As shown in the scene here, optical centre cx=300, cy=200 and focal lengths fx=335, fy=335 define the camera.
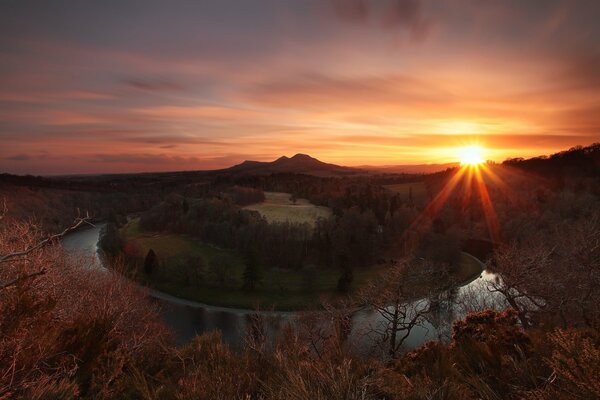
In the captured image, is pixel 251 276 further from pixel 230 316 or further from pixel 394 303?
pixel 394 303

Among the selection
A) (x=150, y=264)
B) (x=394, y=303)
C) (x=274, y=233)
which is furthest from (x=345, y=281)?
(x=394, y=303)

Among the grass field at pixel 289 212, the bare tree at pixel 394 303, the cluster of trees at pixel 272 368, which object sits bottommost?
the grass field at pixel 289 212

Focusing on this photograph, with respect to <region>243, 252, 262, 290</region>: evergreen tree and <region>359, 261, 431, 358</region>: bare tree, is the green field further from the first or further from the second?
<region>359, 261, 431, 358</region>: bare tree

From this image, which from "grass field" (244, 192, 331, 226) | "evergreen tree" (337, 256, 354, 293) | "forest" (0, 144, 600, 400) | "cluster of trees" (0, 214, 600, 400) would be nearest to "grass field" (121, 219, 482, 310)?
"evergreen tree" (337, 256, 354, 293)

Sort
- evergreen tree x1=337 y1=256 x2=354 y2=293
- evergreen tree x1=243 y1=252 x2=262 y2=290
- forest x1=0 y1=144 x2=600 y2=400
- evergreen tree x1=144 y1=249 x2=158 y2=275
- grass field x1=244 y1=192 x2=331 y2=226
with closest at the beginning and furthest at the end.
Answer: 1. forest x1=0 y1=144 x2=600 y2=400
2. evergreen tree x1=243 y1=252 x2=262 y2=290
3. evergreen tree x1=337 y1=256 x2=354 y2=293
4. evergreen tree x1=144 y1=249 x2=158 y2=275
5. grass field x1=244 y1=192 x2=331 y2=226

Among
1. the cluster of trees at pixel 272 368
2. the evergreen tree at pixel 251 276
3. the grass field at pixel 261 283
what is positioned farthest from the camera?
the evergreen tree at pixel 251 276

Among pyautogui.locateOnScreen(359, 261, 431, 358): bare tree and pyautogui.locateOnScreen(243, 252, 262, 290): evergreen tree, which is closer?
pyautogui.locateOnScreen(359, 261, 431, 358): bare tree

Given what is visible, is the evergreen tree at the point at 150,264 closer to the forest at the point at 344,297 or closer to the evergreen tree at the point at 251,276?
the forest at the point at 344,297

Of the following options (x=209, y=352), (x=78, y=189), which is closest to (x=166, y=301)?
(x=209, y=352)

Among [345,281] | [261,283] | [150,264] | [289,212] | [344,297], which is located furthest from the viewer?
[289,212]

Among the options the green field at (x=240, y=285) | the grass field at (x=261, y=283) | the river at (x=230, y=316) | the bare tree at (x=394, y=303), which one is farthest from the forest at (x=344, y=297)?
the green field at (x=240, y=285)

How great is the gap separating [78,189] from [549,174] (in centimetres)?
15644

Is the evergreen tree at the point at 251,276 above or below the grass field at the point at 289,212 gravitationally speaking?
below

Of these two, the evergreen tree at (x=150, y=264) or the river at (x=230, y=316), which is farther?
the evergreen tree at (x=150, y=264)
